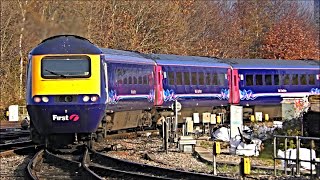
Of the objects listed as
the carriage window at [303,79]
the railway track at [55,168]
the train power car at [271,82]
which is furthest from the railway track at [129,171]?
the carriage window at [303,79]

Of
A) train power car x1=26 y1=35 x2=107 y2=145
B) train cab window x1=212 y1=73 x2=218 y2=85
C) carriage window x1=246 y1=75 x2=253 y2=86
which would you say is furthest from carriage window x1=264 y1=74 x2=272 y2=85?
train power car x1=26 y1=35 x2=107 y2=145

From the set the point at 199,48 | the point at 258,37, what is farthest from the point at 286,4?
the point at 199,48

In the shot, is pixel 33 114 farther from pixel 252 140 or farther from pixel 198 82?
pixel 198 82

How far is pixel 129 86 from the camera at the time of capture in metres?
22.5

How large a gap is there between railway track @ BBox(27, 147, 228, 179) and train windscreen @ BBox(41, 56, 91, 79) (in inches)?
82.6

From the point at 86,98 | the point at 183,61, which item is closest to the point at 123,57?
the point at 86,98

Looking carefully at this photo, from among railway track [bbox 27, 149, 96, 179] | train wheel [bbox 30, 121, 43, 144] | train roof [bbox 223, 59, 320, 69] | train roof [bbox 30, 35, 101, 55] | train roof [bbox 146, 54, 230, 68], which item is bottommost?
railway track [bbox 27, 149, 96, 179]

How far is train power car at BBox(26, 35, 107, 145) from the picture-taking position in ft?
57.0

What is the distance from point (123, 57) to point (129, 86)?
1.01 metres

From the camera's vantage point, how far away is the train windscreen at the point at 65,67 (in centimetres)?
1755

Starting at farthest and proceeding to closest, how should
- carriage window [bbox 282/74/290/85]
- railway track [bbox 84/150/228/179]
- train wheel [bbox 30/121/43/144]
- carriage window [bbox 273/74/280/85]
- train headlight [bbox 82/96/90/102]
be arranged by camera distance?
carriage window [bbox 282/74/290/85] → carriage window [bbox 273/74/280/85] → train wheel [bbox 30/121/43/144] → train headlight [bbox 82/96/90/102] → railway track [bbox 84/150/228/179]

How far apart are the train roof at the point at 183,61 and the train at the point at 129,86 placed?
0.20 feet

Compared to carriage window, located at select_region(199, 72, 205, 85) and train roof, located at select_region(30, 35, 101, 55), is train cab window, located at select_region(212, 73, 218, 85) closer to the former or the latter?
carriage window, located at select_region(199, 72, 205, 85)

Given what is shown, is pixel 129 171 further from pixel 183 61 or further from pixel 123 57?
pixel 183 61
